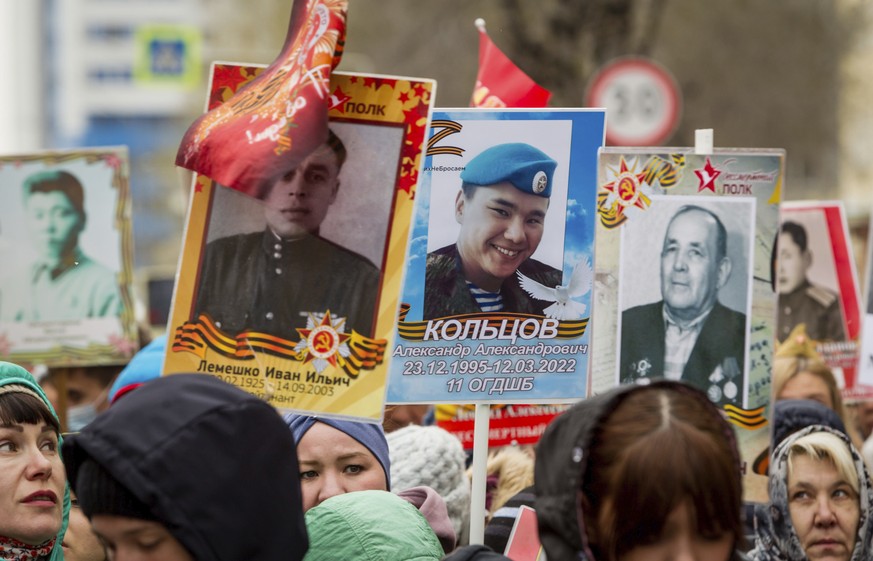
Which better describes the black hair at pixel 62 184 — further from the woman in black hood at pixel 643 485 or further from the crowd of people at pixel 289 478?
the woman in black hood at pixel 643 485

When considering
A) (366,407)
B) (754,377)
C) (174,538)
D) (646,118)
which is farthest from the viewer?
(646,118)

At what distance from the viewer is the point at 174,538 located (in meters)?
2.64

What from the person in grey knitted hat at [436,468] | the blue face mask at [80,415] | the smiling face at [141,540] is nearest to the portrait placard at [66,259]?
the blue face mask at [80,415]

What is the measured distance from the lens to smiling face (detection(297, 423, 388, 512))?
4.27m

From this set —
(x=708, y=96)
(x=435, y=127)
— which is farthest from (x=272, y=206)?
(x=708, y=96)

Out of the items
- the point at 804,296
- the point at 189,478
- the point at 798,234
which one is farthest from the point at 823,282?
the point at 189,478

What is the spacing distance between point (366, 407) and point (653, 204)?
3.05 feet

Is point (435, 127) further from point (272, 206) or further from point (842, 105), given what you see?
point (842, 105)

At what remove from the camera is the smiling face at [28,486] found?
Result: 3611mm

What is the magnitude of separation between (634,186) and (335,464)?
1.08 m

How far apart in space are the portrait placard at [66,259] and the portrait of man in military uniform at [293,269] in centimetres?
228

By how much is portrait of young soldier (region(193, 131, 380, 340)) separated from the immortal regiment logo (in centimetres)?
67

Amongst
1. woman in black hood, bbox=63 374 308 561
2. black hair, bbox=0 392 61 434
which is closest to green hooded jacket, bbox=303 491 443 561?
woman in black hood, bbox=63 374 308 561

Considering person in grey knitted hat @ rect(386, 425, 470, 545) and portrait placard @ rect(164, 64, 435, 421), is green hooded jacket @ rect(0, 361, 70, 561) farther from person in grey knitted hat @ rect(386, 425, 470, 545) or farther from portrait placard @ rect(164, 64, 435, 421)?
person in grey knitted hat @ rect(386, 425, 470, 545)
